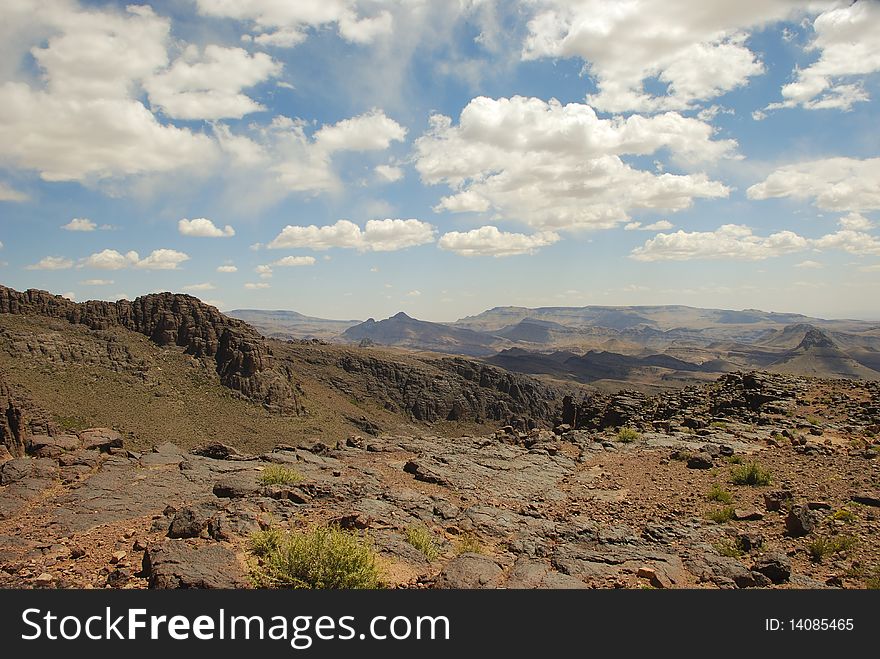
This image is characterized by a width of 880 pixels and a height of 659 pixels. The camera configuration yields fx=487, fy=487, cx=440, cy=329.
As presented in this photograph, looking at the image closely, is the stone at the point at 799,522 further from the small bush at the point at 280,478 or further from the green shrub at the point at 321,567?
the small bush at the point at 280,478

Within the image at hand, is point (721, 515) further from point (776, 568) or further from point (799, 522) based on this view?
point (776, 568)

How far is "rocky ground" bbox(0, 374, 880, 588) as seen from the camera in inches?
384

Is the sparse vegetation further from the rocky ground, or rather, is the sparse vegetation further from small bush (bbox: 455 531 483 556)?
small bush (bbox: 455 531 483 556)

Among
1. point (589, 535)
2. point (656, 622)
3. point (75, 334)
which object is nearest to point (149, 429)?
point (75, 334)

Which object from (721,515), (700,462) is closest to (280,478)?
(721,515)

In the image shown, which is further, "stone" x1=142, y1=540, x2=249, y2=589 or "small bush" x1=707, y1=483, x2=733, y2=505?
"small bush" x1=707, y1=483, x2=733, y2=505

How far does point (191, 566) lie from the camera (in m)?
8.75

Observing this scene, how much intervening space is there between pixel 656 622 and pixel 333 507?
8.59 m

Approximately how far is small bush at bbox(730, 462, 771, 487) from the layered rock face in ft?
261

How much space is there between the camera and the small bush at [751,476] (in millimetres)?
16625

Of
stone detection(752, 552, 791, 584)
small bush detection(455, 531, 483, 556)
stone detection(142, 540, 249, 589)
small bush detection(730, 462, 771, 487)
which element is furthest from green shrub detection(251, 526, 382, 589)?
small bush detection(730, 462, 771, 487)

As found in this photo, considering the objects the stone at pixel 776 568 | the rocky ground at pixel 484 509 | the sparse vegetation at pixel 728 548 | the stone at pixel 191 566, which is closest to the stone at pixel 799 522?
the rocky ground at pixel 484 509

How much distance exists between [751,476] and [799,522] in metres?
5.27

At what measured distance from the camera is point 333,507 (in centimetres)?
1327
